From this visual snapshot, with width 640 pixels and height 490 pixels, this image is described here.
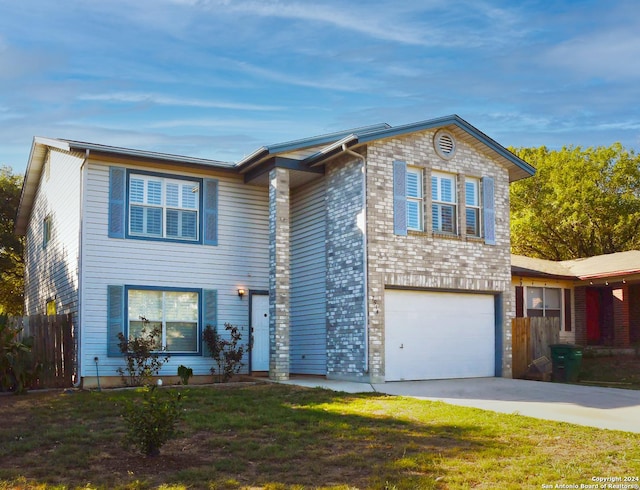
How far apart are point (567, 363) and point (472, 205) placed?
16.9 feet

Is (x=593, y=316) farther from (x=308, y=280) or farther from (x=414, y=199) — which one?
(x=308, y=280)

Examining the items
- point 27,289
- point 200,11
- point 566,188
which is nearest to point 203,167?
point 200,11

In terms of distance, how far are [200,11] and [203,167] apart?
4.31m

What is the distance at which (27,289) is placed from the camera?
26.1 m

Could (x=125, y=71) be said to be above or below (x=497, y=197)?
above

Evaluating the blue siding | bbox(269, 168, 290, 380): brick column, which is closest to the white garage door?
the blue siding

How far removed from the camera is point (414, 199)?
58.8ft

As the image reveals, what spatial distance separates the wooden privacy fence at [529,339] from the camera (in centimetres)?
1955

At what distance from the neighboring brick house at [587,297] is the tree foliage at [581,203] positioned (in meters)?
8.02

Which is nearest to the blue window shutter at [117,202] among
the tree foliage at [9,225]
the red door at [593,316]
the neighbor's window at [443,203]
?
the neighbor's window at [443,203]

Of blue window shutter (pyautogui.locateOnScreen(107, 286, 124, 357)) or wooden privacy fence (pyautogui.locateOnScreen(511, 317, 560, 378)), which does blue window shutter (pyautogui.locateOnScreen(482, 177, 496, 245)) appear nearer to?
wooden privacy fence (pyautogui.locateOnScreen(511, 317, 560, 378))

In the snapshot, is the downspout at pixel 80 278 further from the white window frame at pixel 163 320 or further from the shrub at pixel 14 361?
the white window frame at pixel 163 320

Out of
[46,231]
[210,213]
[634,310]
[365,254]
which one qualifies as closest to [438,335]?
[365,254]

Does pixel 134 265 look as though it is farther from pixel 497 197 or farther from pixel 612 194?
pixel 612 194
